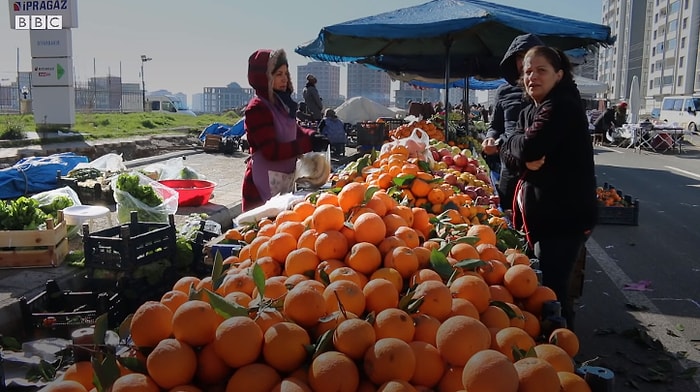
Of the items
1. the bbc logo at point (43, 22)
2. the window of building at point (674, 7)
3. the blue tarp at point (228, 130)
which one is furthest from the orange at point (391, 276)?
the window of building at point (674, 7)

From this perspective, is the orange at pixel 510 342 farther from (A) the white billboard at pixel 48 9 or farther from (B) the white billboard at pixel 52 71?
(A) the white billboard at pixel 48 9

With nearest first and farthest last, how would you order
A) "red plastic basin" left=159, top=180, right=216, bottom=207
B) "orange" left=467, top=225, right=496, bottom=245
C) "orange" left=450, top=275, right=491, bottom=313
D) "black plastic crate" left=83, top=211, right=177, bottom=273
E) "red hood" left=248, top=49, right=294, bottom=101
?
"orange" left=450, top=275, right=491, bottom=313, "orange" left=467, top=225, right=496, bottom=245, "black plastic crate" left=83, top=211, right=177, bottom=273, "red hood" left=248, top=49, right=294, bottom=101, "red plastic basin" left=159, top=180, right=216, bottom=207

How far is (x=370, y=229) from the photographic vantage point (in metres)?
2.21

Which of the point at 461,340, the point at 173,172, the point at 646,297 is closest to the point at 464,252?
the point at 461,340

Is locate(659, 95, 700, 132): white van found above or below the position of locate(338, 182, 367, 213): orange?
above

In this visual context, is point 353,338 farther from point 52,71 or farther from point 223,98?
point 223,98

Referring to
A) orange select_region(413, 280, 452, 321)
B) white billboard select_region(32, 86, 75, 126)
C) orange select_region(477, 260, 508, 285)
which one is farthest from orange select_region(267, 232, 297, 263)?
white billboard select_region(32, 86, 75, 126)

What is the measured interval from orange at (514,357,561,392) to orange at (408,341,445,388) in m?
0.21

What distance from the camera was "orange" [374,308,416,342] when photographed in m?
1.52

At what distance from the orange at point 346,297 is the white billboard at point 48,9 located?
1860 centimetres

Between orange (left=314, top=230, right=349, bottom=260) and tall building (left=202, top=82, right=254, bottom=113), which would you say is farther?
tall building (left=202, top=82, right=254, bottom=113)

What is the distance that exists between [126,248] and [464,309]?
2.64 meters

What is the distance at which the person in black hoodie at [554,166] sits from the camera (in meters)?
2.64

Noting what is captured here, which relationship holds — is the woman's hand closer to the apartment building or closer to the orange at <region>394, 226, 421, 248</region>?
the orange at <region>394, 226, 421, 248</region>
